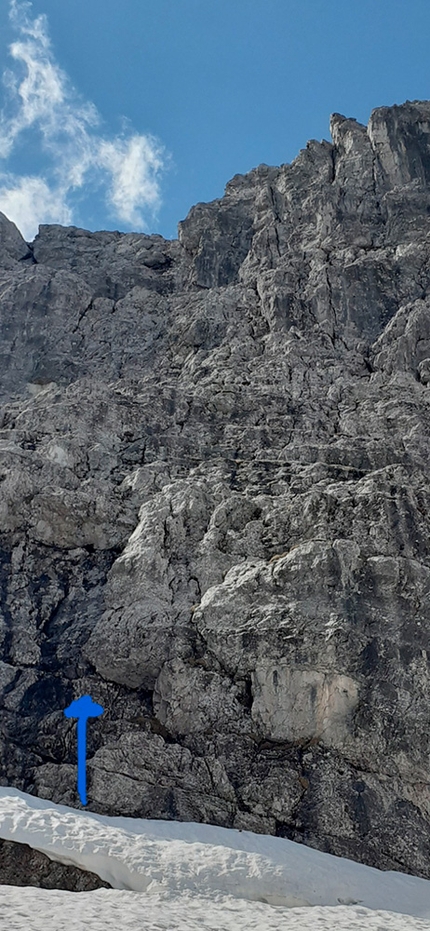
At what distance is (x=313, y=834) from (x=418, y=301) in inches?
1089

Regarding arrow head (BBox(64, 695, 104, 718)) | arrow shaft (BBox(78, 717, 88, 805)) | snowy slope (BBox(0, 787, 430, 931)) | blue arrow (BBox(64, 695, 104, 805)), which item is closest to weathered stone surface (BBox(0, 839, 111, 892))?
snowy slope (BBox(0, 787, 430, 931))

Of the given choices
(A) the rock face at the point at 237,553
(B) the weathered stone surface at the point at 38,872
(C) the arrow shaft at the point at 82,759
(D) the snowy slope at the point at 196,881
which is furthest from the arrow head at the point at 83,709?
(B) the weathered stone surface at the point at 38,872

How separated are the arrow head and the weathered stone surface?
12.2 ft

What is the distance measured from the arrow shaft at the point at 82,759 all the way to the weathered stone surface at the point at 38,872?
2286 mm

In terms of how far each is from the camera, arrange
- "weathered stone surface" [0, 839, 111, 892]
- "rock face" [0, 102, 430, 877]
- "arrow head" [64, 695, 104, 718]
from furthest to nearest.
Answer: "arrow head" [64, 695, 104, 718] < "rock face" [0, 102, 430, 877] < "weathered stone surface" [0, 839, 111, 892]

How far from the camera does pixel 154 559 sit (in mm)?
21031

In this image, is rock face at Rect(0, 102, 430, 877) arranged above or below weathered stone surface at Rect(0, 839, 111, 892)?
above

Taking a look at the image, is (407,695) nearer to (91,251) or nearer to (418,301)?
(418,301)

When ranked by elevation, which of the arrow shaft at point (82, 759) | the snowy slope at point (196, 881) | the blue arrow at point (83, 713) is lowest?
the snowy slope at point (196, 881)

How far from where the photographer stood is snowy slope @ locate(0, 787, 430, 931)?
39.6ft

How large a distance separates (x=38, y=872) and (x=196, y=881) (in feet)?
10.9

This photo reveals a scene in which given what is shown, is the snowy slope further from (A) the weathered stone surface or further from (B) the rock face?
(B) the rock face

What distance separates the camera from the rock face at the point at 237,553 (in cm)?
1675

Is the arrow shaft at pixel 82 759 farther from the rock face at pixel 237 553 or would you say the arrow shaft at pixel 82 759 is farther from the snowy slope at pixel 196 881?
the snowy slope at pixel 196 881
